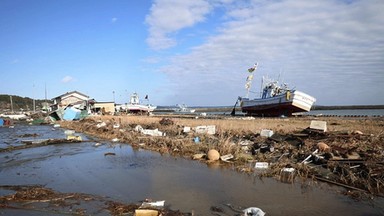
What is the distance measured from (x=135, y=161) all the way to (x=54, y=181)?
11.5 ft

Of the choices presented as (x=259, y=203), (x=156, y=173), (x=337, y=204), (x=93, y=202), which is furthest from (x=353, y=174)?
(x=93, y=202)

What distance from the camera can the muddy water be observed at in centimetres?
647

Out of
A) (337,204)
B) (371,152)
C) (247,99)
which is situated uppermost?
(247,99)

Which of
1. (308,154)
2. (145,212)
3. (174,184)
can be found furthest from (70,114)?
(145,212)

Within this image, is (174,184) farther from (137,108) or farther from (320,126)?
(137,108)

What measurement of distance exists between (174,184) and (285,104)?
97.7 feet

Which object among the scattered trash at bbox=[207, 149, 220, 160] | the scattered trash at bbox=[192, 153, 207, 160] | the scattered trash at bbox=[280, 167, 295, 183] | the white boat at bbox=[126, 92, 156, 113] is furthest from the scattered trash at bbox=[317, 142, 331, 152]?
the white boat at bbox=[126, 92, 156, 113]

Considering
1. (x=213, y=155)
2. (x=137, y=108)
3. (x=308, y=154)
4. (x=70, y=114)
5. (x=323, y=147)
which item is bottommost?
(x=213, y=155)

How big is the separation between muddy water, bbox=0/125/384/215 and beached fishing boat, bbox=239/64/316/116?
85.8 ft

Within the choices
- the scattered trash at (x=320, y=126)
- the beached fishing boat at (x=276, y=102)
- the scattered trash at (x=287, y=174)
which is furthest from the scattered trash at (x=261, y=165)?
the beached fishing boat at (x=276, y=102)

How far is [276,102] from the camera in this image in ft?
123

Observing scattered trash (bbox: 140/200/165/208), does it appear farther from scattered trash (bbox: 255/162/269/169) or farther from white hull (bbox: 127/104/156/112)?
white hull (bbox: 127/104/156/112)

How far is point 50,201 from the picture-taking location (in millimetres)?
6711

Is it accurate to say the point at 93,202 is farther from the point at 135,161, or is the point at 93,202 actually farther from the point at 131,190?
the point at 135,161
